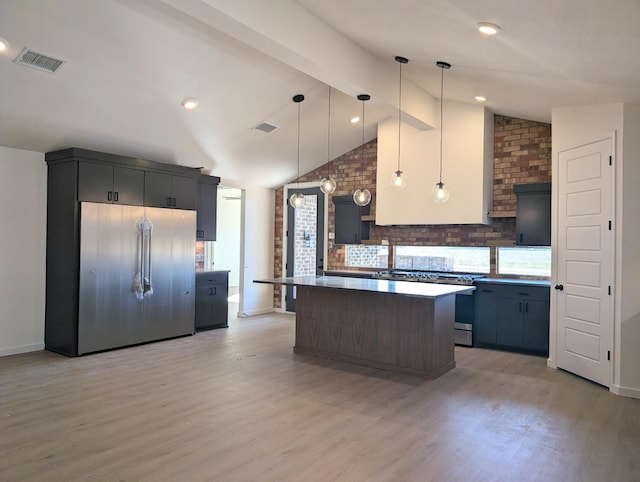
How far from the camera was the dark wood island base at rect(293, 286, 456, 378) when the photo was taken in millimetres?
4953

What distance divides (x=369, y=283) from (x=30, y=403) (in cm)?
345

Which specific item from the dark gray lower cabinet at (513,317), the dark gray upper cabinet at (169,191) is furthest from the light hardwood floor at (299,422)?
the dark gray upper cabinet at (169,191)

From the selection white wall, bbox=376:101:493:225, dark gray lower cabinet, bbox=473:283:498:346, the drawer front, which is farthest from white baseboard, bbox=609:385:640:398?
white wall, bbox=376:101:493:225

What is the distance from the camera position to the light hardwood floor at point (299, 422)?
2.95m

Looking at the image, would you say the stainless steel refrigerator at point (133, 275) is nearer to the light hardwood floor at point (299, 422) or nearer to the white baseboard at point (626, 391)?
the light hardwood floor at point (299, 422)

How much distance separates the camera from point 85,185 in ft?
18.5

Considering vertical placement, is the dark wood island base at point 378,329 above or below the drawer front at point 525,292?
below

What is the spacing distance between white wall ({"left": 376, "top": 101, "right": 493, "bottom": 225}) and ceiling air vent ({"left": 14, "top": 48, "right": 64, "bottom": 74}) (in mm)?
4576

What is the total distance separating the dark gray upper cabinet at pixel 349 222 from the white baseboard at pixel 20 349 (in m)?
4.55

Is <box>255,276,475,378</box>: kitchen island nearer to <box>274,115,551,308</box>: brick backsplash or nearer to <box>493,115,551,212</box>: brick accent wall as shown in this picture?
<box>274,115,551,308</box>: brick backsplash

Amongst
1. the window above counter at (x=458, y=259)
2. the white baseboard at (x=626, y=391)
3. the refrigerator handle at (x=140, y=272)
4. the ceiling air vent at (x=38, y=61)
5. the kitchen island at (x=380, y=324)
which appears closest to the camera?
the ceiling air vent at (x=38, y=61)

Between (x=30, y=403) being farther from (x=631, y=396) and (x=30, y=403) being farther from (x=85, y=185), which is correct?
(x=631, y=396)

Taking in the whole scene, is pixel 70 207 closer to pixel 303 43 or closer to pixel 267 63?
pixel 267 63

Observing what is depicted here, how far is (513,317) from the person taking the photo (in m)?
6.09
